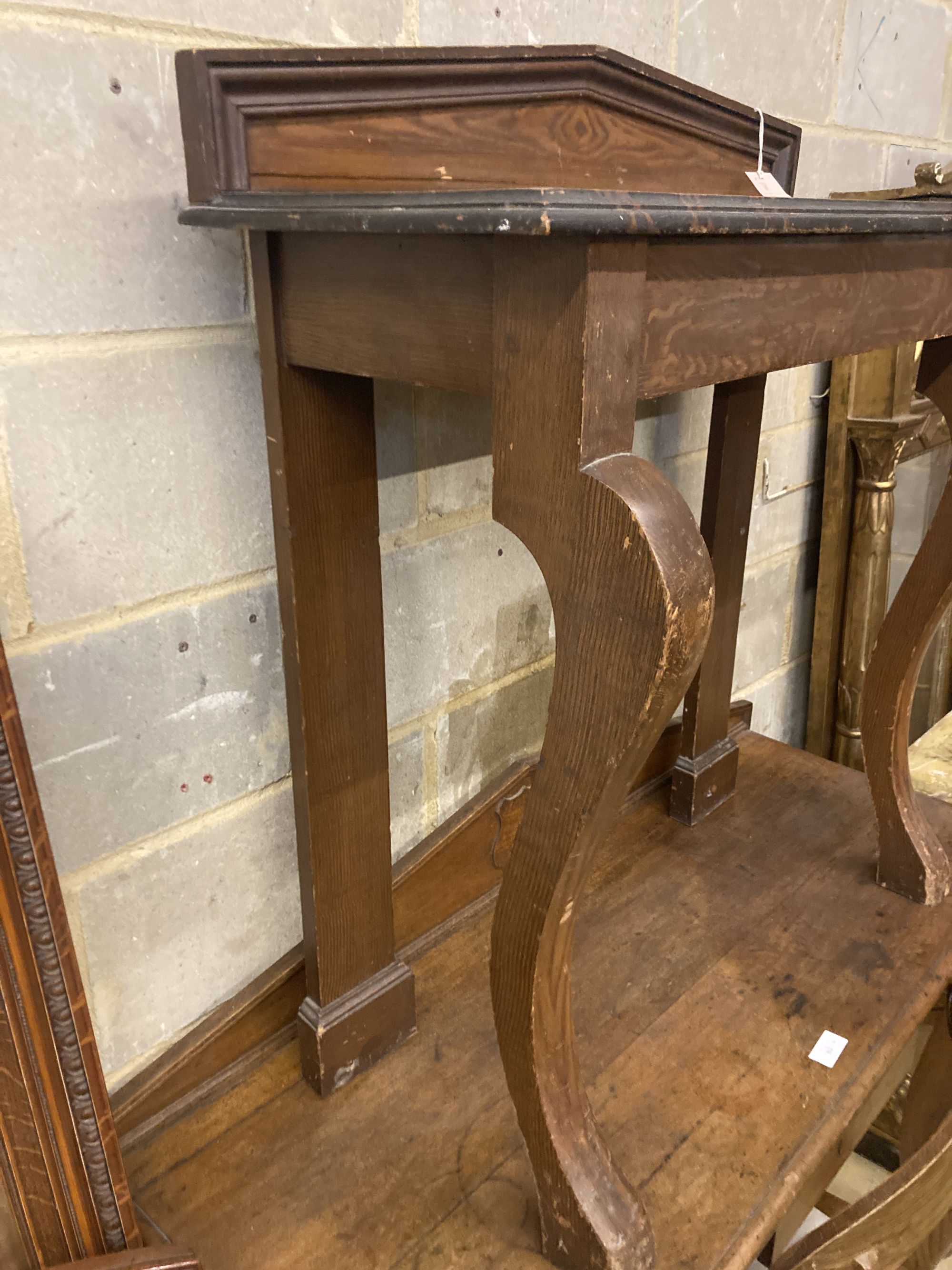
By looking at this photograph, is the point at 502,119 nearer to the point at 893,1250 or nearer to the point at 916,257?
the point at 916,257

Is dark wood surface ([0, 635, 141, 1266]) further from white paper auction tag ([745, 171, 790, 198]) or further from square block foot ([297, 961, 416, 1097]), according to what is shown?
white paper auction tag ([745, 171, 790, 198])

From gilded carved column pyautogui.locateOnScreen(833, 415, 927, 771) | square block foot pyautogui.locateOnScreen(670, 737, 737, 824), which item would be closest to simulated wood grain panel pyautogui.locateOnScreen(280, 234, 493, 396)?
square block foot pyautogui.locateOnScreen(670, 737, 737, 824)

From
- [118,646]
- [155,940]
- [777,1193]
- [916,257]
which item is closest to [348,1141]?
[155,940]

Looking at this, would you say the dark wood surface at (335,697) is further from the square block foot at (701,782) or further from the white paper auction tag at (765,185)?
the square block foot at (701,782)

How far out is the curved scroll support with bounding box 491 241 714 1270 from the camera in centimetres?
55

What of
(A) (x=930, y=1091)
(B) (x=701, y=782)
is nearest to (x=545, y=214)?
(B) (x=701, y=782)

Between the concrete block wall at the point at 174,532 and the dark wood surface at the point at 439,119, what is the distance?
0.06m

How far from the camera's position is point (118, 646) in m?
0.81

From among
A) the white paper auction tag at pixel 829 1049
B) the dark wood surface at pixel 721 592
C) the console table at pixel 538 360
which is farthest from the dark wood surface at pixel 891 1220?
the dark wood surface at pixel 721 592

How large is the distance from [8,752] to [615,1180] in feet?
1.80

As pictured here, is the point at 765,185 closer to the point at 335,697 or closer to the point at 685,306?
the point at 685,306

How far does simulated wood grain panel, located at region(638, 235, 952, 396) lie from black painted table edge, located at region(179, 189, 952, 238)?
25 millimetres

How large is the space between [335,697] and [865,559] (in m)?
1.16

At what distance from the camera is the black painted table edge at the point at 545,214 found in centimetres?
49
